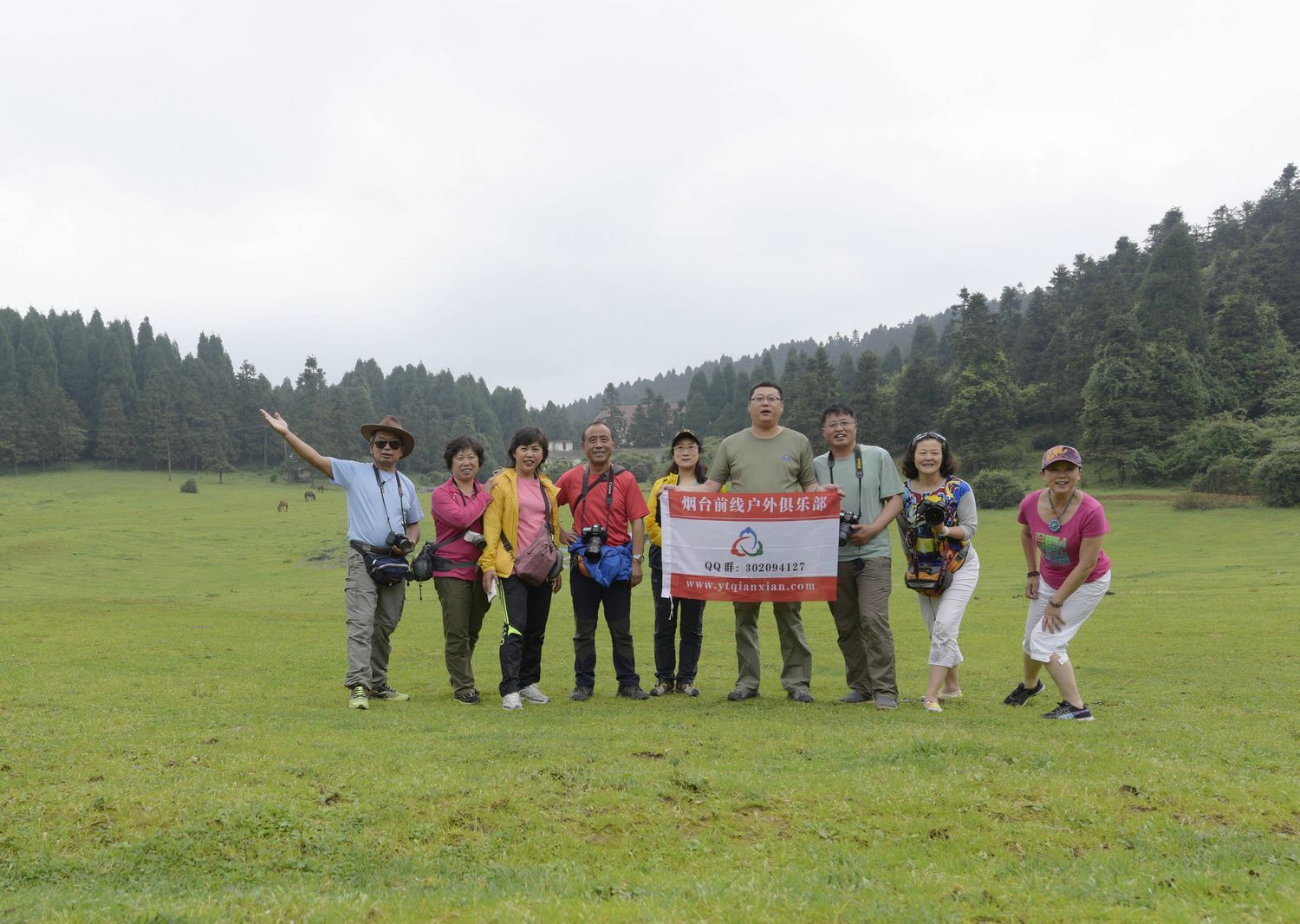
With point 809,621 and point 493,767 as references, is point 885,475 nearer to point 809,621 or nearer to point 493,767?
point 493,767

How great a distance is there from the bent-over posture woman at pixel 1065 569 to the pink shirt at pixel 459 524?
5669 millimetres

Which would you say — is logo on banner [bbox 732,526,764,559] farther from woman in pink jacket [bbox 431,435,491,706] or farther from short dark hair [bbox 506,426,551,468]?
woman in pink jacket [bbox 431,435,491,706]

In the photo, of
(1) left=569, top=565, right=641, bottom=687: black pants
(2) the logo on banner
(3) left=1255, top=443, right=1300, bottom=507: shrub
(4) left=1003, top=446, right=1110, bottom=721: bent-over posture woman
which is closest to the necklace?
(4) left=1003, top=446, right=1110, bottom=721: bent-over posture woman

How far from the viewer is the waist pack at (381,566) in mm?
9336

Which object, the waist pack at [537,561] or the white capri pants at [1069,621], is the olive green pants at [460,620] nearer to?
the waist pack at [537,561]

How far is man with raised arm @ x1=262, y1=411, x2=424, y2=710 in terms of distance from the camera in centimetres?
929

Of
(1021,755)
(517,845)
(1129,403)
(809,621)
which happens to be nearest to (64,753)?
(517,845)

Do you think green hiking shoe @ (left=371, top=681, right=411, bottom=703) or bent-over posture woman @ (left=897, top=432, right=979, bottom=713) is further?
green hiking shoe @ (left=371, top=681, right=411, bottom=703)

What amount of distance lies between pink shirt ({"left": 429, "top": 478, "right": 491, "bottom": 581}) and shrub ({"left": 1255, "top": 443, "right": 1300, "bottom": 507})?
53.5 meters

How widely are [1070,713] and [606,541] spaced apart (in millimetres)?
4854

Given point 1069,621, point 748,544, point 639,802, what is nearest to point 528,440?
point 748,544

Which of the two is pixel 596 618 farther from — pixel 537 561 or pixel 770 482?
pixel 770 482

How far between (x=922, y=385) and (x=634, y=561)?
86693 mm

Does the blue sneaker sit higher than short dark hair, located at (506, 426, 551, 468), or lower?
lower
